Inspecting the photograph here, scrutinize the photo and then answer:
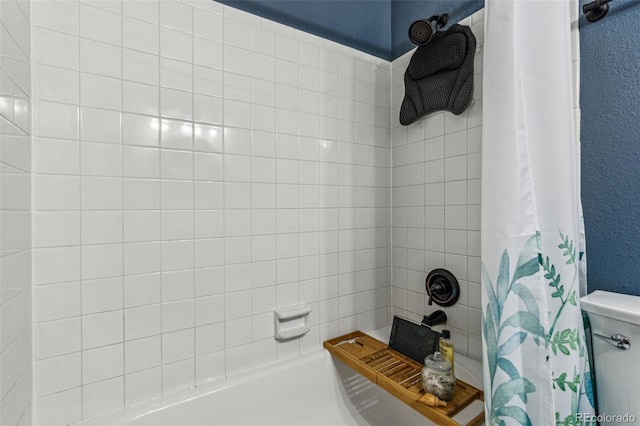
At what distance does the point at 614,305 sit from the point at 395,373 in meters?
0.78

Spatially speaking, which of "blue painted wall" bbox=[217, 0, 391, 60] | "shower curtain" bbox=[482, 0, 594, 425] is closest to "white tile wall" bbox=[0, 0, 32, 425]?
"blue painted wall" bbox=[217, 0, 391, 60]

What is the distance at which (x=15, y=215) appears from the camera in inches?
34.1

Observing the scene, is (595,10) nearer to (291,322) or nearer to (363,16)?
(363,16)

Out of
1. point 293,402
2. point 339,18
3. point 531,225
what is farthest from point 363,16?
point 293,402

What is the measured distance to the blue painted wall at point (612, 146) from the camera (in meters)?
1.01

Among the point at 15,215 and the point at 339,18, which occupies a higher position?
the point at 339,18

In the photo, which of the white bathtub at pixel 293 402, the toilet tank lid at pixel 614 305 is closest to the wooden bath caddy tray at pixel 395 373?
the white bathtub at pixel 293 402

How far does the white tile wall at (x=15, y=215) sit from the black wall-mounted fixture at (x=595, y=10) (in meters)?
1.79

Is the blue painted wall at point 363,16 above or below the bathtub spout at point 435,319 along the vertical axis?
above

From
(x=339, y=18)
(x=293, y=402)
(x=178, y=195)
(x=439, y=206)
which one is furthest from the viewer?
(x=339, y=18)

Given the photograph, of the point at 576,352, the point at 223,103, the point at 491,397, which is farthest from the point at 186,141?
the point at 576,352

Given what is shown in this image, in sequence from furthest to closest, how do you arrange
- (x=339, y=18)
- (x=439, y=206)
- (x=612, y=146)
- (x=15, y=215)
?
(x=339, y=18), (x=439, y=206), (x=612, y=146), (x=15, y=215)

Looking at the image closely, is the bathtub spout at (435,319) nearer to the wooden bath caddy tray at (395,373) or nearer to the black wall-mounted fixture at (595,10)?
the wooden bath caddy tray at (395,373)

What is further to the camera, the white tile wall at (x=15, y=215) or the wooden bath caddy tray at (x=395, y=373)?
the wooden bath caddy tray at (x=395, y=373)
